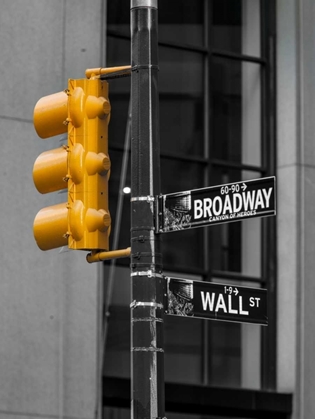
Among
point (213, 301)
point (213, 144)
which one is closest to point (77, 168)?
point (213, 301)

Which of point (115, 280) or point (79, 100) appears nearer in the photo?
point (79, 100)

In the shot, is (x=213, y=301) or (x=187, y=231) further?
(x=187, y=231)

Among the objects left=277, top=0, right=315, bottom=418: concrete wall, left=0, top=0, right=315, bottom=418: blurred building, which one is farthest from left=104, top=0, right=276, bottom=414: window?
left=277, top=0, right=315, bottom=418: concrete wall

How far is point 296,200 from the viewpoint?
1586 cm

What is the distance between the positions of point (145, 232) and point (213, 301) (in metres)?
0.66

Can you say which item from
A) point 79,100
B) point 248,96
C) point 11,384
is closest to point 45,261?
point 11,384

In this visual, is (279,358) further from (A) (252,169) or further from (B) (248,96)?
(B) (248,96)

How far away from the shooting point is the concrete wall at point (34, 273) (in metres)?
12.9

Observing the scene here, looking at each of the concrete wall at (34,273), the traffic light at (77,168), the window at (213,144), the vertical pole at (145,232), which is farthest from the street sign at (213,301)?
the window at (213,144)

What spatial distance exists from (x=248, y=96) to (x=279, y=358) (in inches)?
153

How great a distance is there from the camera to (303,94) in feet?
53.0

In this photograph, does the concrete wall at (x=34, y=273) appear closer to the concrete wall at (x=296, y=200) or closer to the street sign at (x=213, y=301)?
the concrete wall at (x=296, y=200)

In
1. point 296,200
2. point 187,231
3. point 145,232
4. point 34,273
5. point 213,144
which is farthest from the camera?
point 213,144

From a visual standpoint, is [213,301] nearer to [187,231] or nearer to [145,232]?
[145,232]
